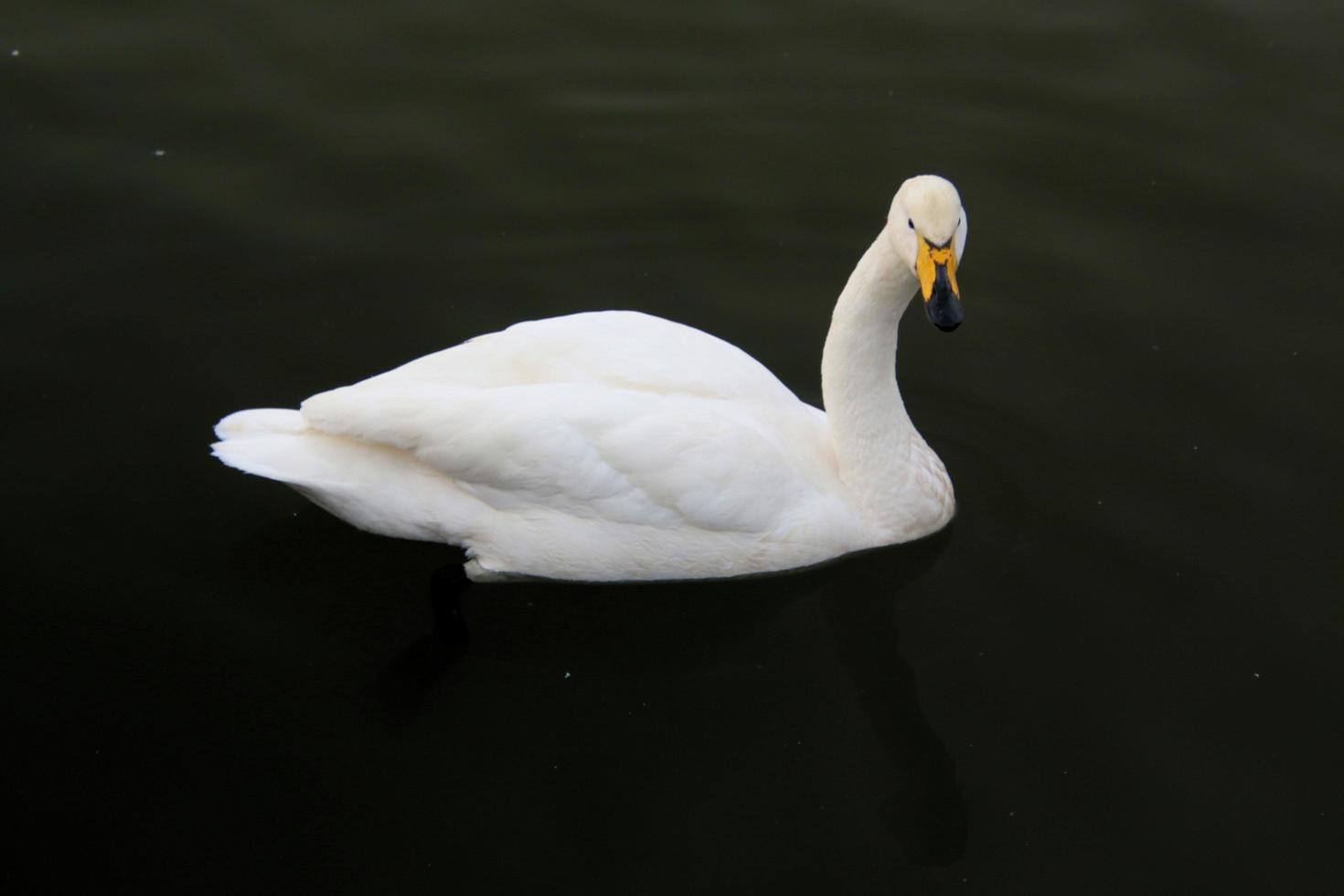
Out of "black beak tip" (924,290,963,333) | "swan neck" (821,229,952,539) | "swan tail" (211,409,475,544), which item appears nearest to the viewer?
"black beak tip" (924,290,963,333)

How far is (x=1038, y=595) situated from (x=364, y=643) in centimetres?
295

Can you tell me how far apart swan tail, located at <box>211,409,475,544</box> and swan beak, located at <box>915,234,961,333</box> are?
7.00 ft

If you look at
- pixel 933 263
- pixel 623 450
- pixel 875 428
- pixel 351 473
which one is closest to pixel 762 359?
pixel 875 428

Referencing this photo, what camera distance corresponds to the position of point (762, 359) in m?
7.70

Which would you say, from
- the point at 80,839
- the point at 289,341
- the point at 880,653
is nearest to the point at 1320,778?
the point at 880,653

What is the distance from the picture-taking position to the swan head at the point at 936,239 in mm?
5648

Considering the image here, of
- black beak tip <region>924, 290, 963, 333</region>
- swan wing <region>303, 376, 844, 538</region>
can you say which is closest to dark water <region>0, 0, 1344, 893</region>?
swan wing <region>303, 376, 844, 538</region>

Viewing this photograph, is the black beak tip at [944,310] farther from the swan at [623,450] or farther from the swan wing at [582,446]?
the swan wing at [582,446]

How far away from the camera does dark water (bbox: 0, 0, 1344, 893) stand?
18.5ft

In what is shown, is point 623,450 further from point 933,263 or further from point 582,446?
point 933,263

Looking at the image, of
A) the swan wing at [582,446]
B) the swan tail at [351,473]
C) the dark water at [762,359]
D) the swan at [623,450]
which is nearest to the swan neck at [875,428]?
the swan at [623,450]

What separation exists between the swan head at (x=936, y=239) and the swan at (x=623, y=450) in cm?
4

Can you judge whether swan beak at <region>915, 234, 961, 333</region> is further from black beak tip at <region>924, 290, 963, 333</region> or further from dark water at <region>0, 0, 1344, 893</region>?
dark water at <region>0, 0, 1344, 893</region>

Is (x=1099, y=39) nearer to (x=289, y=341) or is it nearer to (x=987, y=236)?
(x=987, y=236)
